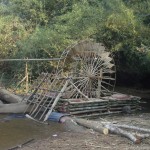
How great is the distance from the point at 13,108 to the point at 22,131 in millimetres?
2664

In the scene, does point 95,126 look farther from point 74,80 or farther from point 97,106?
point 74,80

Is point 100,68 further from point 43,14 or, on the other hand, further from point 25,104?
point 43,14

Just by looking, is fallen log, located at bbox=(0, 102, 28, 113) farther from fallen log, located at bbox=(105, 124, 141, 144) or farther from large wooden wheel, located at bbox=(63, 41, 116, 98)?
fallen log, located at bbox=(105, 124, 141, 144)

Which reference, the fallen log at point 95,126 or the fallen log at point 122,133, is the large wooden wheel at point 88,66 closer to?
the fallen log at point 95,126

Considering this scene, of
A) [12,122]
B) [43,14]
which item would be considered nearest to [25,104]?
[12,122]

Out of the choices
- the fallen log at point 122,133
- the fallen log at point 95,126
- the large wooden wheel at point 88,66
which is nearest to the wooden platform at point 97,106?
the large wooden wheel at point 88,66

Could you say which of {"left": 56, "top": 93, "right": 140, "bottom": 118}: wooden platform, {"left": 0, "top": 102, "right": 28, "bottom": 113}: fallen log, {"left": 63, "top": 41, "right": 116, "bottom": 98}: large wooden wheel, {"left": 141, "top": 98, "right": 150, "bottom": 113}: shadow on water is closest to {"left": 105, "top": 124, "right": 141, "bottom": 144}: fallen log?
{"left": 56, "top": 93, "right": 140, "bottom": 118}: wooden platform

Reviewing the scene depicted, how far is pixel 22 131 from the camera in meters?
13.0

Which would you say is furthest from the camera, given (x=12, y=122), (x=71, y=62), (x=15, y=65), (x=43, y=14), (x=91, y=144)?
(x=43, y=14)

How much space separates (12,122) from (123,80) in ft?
41.4

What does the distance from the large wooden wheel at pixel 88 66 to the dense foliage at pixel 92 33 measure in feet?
6.12

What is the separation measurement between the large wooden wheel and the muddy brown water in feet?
10.5

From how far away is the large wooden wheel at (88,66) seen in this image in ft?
55.8

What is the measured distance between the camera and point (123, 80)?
25.6 m
